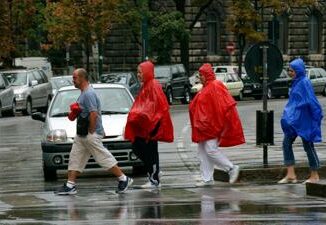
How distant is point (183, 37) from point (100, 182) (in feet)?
145

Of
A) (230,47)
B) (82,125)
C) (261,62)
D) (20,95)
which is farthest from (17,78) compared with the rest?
(82,125)

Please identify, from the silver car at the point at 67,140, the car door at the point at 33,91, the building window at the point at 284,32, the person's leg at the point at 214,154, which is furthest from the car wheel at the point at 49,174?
the building window at the point at 284,32

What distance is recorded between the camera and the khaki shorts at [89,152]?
14016 mm

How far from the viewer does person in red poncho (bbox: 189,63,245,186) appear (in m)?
14.5

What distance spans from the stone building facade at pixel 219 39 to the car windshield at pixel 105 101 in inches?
1766

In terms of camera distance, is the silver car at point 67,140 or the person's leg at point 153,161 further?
the silver car at point 67,140

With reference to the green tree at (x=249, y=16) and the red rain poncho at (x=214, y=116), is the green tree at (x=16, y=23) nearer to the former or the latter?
the green tree at (x=249, y=16)

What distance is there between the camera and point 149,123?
14242mm

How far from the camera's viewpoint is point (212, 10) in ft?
234

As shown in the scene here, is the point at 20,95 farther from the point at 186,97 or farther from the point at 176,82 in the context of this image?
the point at 186,97

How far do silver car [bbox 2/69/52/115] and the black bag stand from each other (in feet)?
88.8

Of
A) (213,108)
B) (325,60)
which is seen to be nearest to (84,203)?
(213,108)

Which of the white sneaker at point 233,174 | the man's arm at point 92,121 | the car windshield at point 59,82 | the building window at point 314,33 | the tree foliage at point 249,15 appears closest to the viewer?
the man's arm at point 92,121

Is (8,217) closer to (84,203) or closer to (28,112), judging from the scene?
(84,203)
